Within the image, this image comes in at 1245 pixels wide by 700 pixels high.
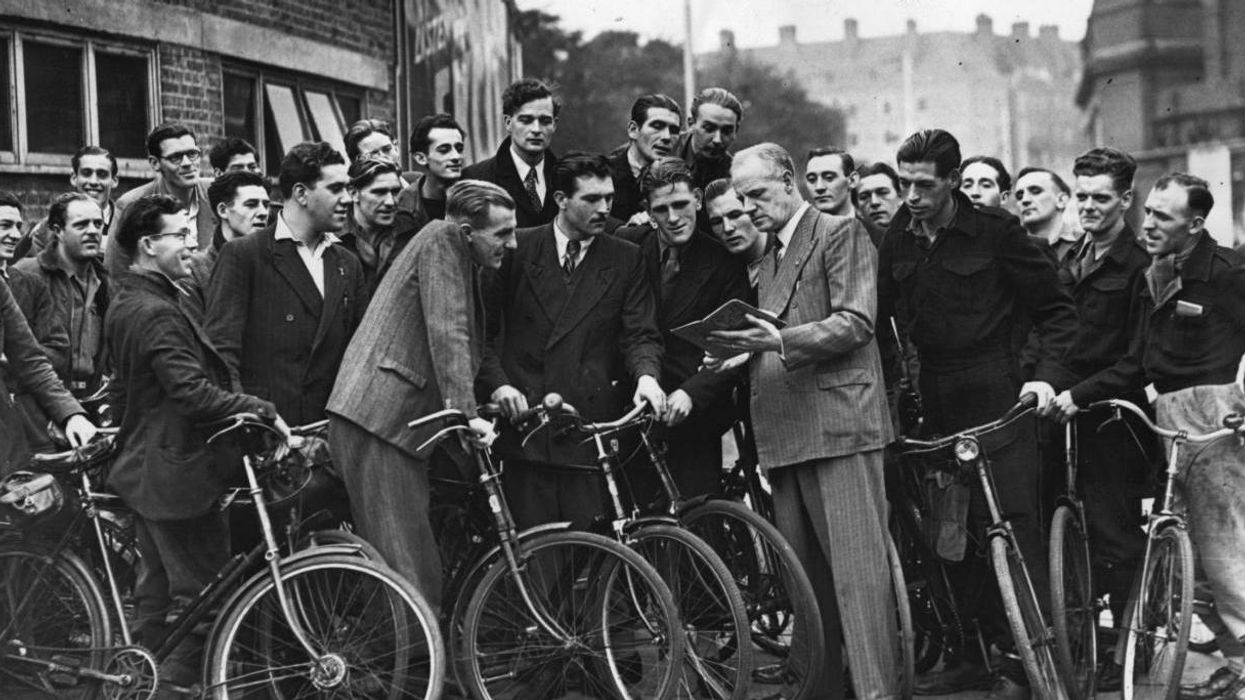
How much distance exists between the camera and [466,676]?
6273 mm

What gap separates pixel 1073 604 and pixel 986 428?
0.81 metres

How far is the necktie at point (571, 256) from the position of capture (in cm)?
705

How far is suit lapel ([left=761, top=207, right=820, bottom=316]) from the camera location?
6406 mm

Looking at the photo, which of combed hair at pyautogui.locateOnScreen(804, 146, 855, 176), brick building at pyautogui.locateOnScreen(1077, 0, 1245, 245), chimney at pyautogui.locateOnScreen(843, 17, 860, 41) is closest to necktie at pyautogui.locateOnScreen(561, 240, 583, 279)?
combed hair at pyautogui.locateOnScreen(804, 146, 855, 176)

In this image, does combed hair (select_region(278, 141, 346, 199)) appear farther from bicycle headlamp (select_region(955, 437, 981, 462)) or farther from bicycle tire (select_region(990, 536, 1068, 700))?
bicycle tire (select_region(990, 536, 1068, 700))

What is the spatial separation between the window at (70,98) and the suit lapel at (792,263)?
630 cm

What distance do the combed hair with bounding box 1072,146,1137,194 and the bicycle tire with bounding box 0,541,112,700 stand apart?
4.45 m

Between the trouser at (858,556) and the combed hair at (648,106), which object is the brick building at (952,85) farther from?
the trouser at (858,556)

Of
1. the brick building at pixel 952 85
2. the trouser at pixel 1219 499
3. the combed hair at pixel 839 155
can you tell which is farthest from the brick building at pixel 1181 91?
the brick building at pixel 952 85

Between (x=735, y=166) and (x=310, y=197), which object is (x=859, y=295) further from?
(x=310, y=197)

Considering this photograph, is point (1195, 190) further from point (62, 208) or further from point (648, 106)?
point (62, 208)

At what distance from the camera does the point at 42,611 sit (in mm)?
6270

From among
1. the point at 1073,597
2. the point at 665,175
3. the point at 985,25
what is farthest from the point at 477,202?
the point at 985,25

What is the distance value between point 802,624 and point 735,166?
5.78 ft
